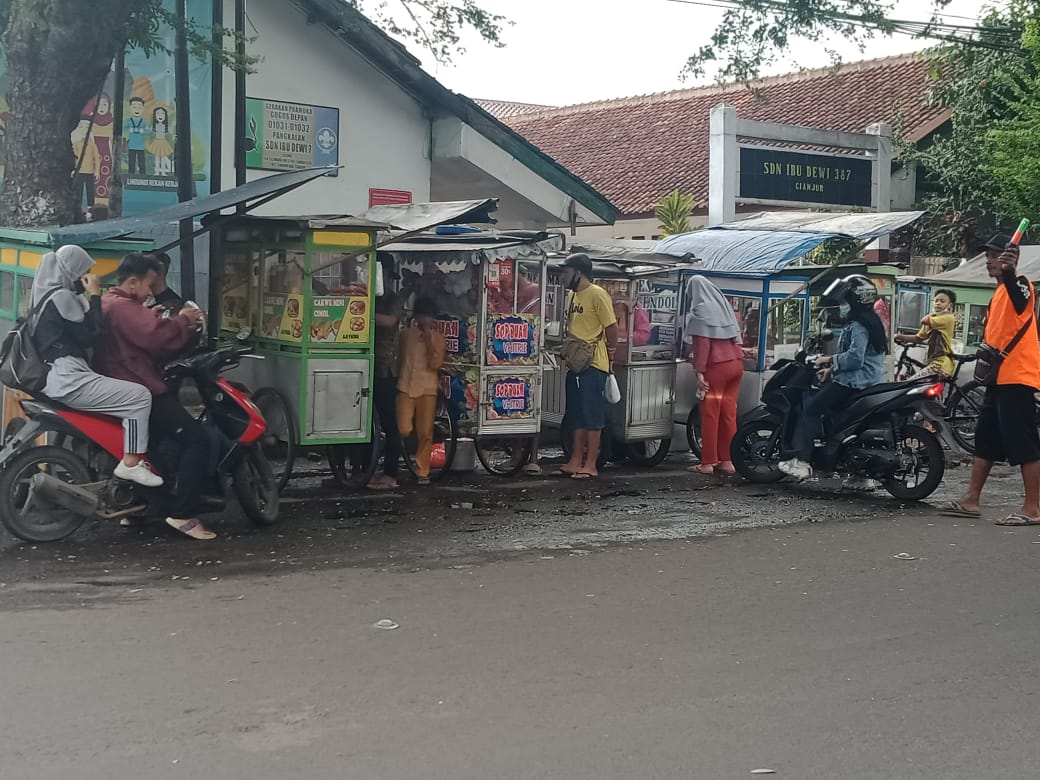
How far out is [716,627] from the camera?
5953mm

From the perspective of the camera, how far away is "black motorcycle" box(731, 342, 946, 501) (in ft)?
31.5

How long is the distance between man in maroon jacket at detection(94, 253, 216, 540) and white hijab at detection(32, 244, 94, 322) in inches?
10.4

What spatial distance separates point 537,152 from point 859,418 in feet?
21.7

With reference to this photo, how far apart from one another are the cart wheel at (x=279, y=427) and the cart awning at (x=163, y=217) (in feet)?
4.86

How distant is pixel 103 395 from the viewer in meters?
7.29

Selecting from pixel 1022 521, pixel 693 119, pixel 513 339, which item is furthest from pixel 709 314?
pixel 693 119

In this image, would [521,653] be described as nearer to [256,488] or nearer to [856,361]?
[256,488]

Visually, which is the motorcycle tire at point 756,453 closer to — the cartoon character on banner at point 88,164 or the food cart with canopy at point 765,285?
the food cart with canopy at point 765,285

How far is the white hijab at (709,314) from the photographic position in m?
11.0

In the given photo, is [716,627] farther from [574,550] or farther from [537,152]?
[537,152]

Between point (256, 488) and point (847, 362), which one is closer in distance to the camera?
point (256, 488)

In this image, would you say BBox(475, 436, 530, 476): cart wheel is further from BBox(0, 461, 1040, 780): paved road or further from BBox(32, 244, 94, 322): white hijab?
BBox(32, 244, 94, 322): white hijab

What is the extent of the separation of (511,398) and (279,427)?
2.08m

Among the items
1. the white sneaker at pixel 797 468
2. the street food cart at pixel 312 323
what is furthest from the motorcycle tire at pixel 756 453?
the street food cart at pixel 312 323
